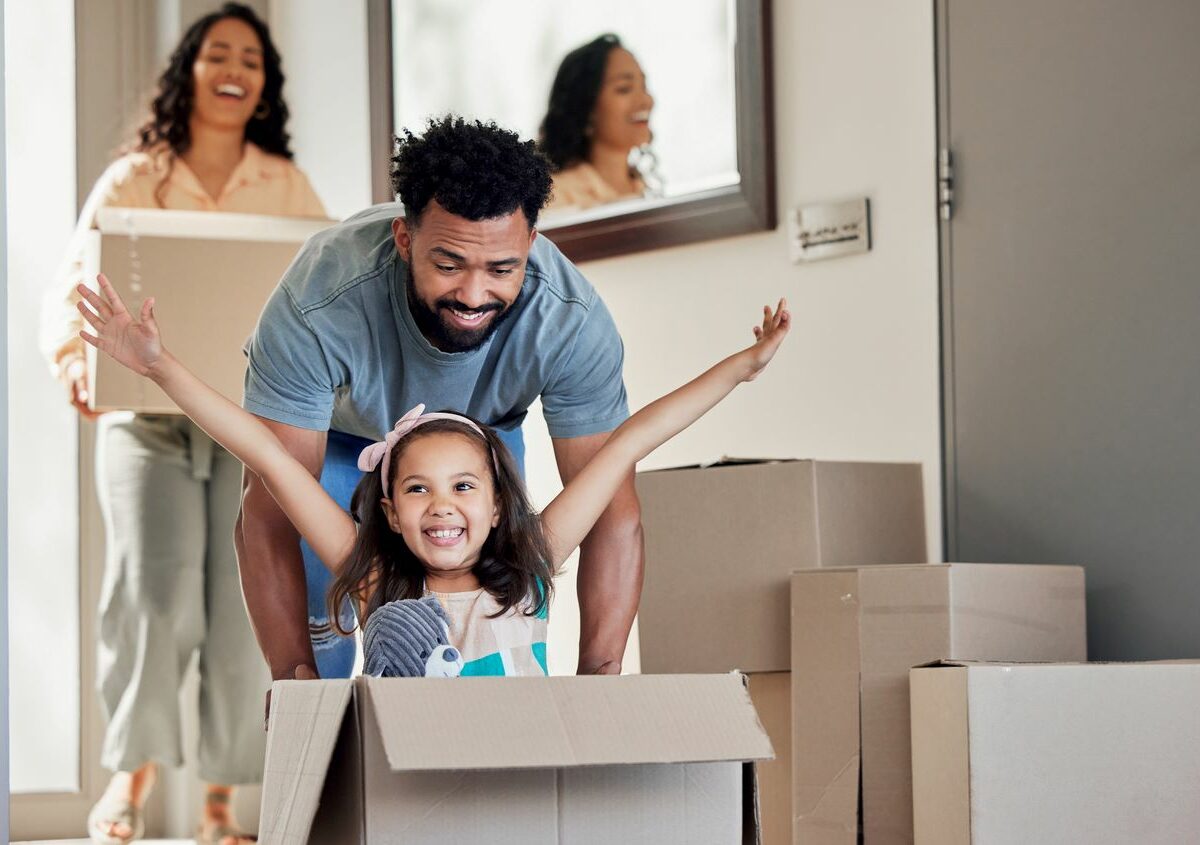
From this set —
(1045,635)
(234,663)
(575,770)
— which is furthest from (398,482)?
(234,663)

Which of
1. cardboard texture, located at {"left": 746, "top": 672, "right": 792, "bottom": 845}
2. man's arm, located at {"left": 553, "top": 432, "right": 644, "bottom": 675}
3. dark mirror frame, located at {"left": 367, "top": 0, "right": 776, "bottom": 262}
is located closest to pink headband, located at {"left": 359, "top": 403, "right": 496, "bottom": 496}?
man's arm, located at {"left": 553, "top": 432, "right": 644, "bottom": 675}

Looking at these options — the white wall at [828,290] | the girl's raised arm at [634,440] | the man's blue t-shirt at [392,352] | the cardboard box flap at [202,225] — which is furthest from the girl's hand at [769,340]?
the cardboard box flap at [202,225]

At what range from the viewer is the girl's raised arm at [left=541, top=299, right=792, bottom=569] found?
5.15 feet

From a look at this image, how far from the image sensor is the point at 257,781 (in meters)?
2.76

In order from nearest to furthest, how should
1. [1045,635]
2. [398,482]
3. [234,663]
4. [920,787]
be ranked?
1. [398,482]
2. [920,787]
3. [1045,635]
4. [234,663]

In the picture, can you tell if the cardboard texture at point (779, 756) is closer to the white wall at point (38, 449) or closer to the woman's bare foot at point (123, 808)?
the woman's bare foot at point (123, 808)

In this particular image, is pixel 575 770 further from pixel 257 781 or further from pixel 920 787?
pixel 257 781

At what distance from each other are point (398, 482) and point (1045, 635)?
863 millimetres

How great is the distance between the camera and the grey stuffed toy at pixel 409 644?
1.38 metres

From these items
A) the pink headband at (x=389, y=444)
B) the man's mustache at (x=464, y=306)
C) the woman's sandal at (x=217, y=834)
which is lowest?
the woman's sandal at (x=217, y=834)

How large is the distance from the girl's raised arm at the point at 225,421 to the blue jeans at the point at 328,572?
179mm

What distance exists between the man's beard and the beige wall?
82 centimetres

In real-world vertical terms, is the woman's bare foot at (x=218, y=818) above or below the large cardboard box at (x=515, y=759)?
below

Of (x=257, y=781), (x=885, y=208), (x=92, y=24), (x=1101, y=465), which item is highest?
(x=92, y=24)
